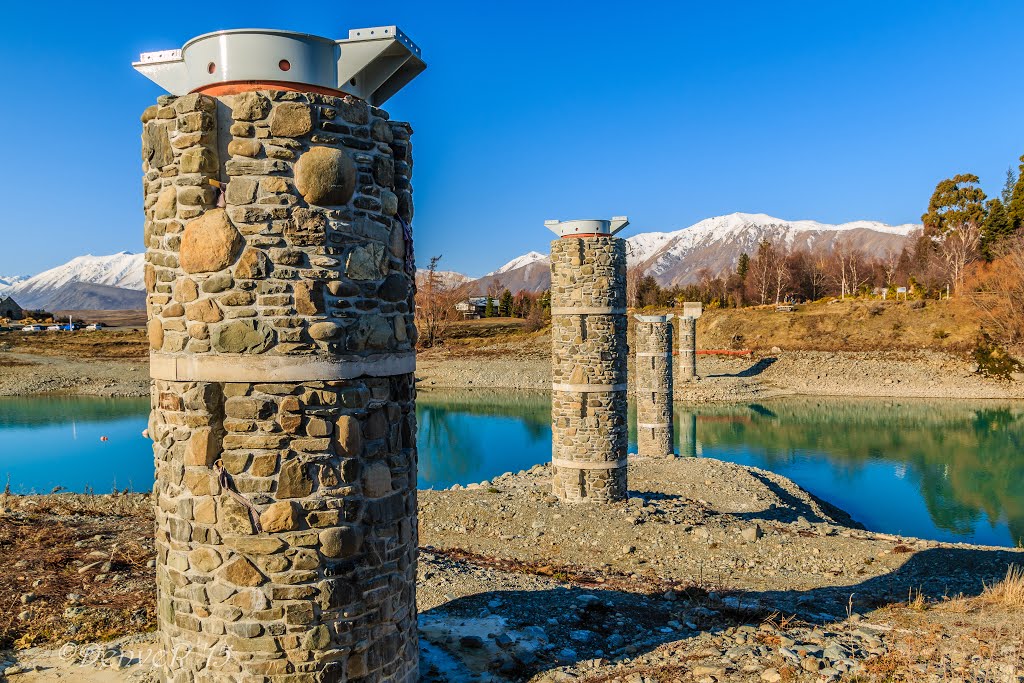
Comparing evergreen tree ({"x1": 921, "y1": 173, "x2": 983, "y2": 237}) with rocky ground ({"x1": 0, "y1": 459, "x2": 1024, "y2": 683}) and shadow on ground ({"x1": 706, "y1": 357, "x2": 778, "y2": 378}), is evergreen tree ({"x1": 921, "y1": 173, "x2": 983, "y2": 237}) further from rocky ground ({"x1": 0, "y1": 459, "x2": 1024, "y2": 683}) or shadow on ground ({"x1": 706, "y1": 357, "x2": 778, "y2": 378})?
rocky ground ({"x1": 0, "y1": 459, "x2": 1024, "y2": 683})

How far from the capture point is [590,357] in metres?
14.9

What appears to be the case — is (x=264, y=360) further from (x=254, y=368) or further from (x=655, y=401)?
(x=655, y=401)

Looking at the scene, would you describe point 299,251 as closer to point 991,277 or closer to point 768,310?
point 991,277

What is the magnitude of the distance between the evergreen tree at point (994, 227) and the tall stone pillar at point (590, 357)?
54761 mm

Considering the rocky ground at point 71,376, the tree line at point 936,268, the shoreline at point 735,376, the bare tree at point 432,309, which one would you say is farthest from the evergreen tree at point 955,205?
the rocky ground at point 71,376

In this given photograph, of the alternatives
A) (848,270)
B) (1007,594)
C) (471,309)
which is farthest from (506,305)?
(1007,594)

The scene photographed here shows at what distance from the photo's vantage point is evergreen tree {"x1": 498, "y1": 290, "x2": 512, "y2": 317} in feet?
303

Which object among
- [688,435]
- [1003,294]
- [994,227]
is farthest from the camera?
[994,227]

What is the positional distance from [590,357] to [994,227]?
58.3m

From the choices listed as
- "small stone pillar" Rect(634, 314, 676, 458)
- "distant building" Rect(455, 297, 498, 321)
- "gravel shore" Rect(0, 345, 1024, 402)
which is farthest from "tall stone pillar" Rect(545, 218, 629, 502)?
"distant building" Rect(455, 297, 498, 321)

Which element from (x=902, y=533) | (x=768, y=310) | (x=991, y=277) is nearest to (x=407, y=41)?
(x=902, y=533)

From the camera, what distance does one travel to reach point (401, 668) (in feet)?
18.4

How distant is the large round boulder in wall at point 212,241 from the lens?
16.0 feet

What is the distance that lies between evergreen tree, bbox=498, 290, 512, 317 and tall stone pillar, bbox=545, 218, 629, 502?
76.8 meters
